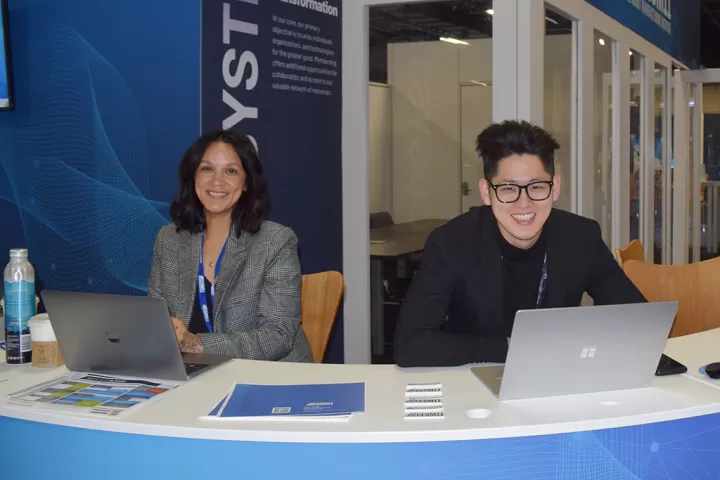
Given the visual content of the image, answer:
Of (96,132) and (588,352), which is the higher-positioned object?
(96,132)

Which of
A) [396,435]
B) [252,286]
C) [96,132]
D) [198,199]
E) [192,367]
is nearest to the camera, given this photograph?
[396,435]

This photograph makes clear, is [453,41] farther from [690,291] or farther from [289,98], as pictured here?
[690,291]

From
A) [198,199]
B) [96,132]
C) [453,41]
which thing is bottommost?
[198,199]

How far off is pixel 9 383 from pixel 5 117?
2264 millimetres

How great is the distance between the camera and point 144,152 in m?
3.64

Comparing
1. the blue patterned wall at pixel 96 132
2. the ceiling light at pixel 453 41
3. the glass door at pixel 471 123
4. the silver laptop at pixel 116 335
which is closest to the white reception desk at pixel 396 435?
the silver laptop at pixel 116 335

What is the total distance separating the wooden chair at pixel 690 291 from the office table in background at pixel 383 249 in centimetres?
151

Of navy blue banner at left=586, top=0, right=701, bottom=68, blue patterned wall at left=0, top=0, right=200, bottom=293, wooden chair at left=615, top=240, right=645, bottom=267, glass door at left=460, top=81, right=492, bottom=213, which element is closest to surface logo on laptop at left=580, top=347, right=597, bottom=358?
blue patterned wall at left=0, top=0, right=200, bottom=293

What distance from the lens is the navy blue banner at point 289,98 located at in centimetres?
365

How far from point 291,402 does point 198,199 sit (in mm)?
1323

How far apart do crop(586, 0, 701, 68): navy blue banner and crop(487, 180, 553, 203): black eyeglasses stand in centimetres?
386

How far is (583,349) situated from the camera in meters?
1.83

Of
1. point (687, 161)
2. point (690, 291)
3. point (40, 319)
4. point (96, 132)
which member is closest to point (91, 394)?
point (40, 319)

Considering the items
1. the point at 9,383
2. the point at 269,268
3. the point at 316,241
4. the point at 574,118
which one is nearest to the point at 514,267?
the point at 269,268
